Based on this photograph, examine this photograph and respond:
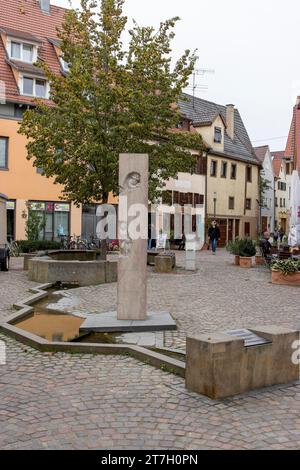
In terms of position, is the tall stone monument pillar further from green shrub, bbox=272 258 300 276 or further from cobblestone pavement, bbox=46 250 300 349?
green shrub, bbox=272 258 300 276

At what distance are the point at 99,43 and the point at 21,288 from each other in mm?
9098

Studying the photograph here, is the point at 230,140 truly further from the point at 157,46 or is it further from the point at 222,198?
the point at 157,46

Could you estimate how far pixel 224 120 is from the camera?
47.0 meters

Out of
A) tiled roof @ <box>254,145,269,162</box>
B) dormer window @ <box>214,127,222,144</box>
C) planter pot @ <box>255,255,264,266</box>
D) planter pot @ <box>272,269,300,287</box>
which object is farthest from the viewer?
tiled roof @ <box>254,145,269,162</box>

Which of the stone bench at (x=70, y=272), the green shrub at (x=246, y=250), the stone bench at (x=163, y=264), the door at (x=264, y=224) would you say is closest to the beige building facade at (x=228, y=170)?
the door at (x=264, y=224)

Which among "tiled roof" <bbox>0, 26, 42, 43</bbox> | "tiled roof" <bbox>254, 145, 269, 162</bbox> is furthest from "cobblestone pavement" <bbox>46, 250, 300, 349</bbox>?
"tiled roof" <bbox>254, 145, 269, 162</bbox>

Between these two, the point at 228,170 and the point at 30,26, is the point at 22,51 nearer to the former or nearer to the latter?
the point at 30,26

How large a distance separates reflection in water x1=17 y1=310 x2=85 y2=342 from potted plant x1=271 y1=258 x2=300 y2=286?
7.90 meters

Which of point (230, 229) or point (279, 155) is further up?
point (279, 155)

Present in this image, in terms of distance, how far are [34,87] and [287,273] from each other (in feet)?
69.0

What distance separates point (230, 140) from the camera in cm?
4897

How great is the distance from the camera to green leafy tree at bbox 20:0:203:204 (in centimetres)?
1775

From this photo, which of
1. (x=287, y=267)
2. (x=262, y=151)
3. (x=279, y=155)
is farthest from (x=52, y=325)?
(x=279, y=155)

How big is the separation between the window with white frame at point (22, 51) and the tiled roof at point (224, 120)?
13029 millimetres
